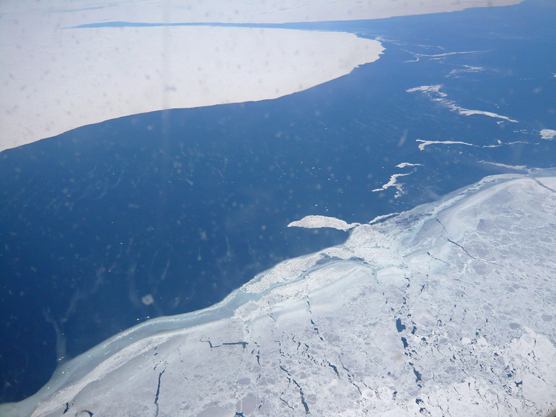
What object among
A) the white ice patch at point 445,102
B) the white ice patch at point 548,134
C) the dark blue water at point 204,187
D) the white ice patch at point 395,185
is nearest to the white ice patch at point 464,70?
the dark blue water at point 204,187

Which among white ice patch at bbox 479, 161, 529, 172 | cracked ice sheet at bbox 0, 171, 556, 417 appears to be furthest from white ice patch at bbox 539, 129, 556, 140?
cracked ice sheet at bbox 0, 171, 556, 417

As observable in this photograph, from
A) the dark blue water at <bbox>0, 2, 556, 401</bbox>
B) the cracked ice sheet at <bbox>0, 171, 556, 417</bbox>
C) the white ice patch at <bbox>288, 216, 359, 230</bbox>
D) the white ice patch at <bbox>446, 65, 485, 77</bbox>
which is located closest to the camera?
Result: the cracked ice sheet at <bbox>0, 171, 556, 417</bbox>

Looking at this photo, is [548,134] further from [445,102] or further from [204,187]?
[204,187]

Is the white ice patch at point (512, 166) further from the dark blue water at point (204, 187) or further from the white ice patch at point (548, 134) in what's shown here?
the white ice patch at point (548, 134)

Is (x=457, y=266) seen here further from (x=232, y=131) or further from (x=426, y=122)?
(x=232, y=131)

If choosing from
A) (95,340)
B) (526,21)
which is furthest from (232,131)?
(526,21)

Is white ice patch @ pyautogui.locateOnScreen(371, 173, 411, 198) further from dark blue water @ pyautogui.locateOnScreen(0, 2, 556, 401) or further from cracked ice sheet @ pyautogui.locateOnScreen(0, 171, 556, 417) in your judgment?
cracked ice sheet @ pyautogui.locateOnScreen(0, 171, 556, 417)

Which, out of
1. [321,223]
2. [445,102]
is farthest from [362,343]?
[445,102]
